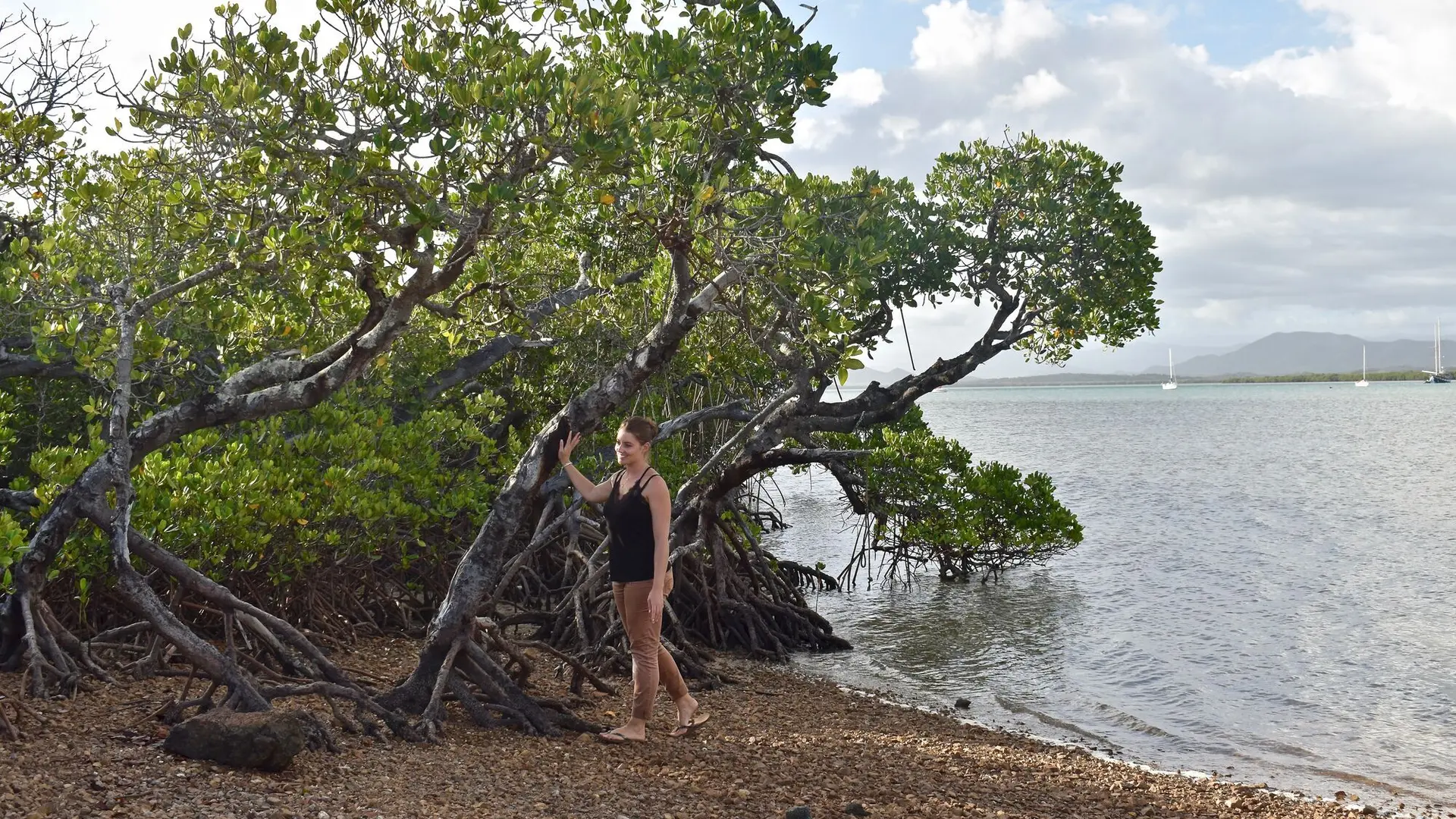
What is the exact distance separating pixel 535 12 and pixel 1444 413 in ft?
368

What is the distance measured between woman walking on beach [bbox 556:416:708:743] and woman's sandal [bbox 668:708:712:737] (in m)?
0.36

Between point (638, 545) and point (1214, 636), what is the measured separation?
35.7 ft

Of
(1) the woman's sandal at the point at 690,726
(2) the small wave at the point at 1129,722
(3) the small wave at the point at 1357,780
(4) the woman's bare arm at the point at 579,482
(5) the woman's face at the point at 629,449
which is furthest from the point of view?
(2) the small wave at the point at 1129,722

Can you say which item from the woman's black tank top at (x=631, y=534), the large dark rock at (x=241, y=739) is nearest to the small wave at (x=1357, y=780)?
the woman's black tank top at (x=631, y=534)

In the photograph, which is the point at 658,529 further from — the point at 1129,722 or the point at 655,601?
the point at 1129,722

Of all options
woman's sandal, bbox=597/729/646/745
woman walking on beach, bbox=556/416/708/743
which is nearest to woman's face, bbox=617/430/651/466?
woman walking on beach, bbox=556/416/708/743

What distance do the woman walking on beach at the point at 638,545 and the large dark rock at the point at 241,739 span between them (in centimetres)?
198

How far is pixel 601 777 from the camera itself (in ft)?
19.6

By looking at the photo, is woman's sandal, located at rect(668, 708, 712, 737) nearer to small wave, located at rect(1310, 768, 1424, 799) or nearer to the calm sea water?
the calm sea water

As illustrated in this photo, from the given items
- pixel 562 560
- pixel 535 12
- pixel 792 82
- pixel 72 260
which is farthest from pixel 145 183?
pixel 562 560

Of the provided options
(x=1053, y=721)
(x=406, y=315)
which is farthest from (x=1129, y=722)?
(x=406, y=315)

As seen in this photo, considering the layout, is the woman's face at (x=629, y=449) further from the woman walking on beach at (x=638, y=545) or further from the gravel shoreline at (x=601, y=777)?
the gravel shoreline at (x=601, y=777)

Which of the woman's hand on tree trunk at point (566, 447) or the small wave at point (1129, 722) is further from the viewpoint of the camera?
the small wave at point (1129, 722)

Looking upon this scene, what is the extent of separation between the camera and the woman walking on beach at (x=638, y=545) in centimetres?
646
